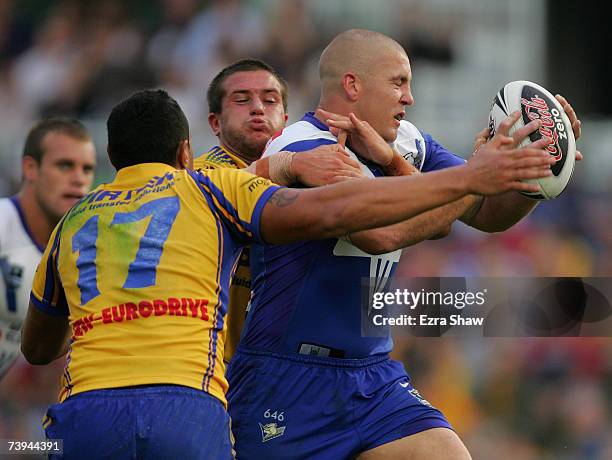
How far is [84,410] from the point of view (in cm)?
454

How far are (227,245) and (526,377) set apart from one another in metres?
7.00

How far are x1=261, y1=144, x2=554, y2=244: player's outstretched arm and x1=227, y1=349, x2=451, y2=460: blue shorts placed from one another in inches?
46.9

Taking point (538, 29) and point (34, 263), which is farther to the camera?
point (538, 29)

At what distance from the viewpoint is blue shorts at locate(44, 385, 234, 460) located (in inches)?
175

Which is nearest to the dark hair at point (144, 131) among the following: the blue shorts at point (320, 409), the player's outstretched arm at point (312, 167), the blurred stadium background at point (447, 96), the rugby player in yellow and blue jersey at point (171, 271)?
the rugby player in yellow and blue jersey at point (171, 271)

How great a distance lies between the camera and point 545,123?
5387mm

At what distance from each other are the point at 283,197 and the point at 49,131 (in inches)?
172

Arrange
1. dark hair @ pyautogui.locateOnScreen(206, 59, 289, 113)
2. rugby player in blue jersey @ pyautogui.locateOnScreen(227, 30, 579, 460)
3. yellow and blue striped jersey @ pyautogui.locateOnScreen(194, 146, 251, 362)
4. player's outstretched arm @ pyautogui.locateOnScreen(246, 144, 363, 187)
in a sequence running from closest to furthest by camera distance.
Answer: player's outstretched arm @ pyautogui.locateOnScreen(246, 144, 363, 187) → rugby player in blue jersey @ pyautogui.locateOnScreen(227, 30, 579, 460) → yellow and blue striped jersey @ pyautogui.locateOnScreen(194, 146, 251, 362) → dark hair @ pyautogui.locateOnScreen(206, 59, 289, 113)

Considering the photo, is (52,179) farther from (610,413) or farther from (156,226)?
(610,413)

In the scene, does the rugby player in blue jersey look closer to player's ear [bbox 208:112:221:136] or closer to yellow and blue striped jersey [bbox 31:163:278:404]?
yellow and blue striped jersey [bbox 31:163:278:404]

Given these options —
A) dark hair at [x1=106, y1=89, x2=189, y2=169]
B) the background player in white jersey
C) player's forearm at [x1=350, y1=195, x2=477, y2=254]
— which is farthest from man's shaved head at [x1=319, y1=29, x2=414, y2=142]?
the background player in white jersey

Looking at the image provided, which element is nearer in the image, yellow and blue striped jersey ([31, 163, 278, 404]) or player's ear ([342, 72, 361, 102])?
yellow and blue striped jersey ([31, 163, 278, 404])

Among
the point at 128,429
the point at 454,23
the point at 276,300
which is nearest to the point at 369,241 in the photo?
the point at 276,300

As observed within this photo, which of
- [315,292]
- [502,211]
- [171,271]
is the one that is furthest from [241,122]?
[171,271]
